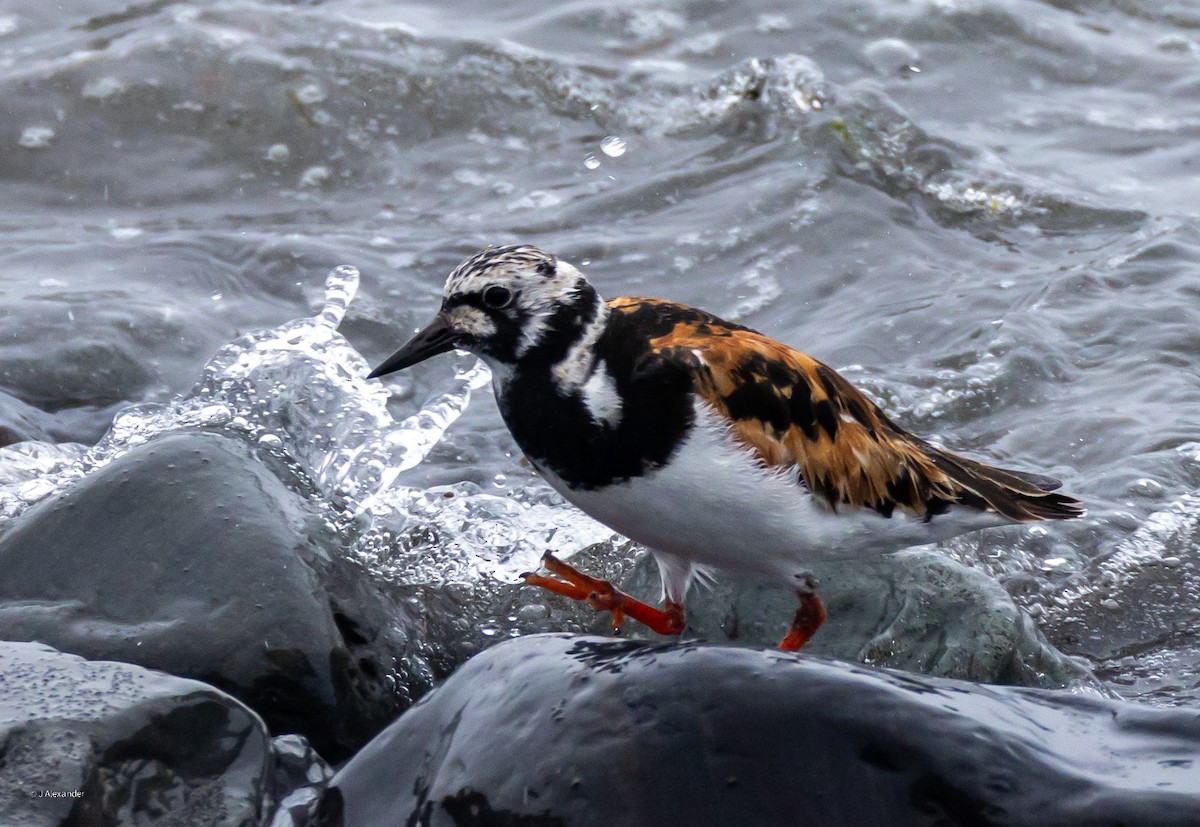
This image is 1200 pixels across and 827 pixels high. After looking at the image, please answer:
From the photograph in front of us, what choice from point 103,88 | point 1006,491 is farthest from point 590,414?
point 103,88

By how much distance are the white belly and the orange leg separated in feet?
0.38

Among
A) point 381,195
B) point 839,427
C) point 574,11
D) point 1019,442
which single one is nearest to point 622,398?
point 839,427

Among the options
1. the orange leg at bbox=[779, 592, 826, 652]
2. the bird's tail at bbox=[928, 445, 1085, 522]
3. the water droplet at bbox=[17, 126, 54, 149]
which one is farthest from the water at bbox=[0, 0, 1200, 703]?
the orange leg at bbox=[779, 592, 826, 652]

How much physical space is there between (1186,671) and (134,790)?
3.29 m

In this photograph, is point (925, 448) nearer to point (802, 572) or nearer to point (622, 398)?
point (802, 572)

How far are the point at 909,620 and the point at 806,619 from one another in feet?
1.01

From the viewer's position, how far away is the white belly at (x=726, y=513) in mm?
3711

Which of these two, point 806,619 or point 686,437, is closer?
point 686,437

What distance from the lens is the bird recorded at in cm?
373

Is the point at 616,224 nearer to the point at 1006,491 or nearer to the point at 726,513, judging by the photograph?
the point at 1006,491

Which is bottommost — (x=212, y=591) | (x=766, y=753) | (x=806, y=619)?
(x=806, y=619)

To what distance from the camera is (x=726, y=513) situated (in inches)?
149

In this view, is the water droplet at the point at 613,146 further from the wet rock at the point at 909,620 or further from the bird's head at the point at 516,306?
the bird's head at the point at 516,306

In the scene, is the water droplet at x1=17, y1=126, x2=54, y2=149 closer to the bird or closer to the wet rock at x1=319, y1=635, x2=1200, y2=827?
the bird
